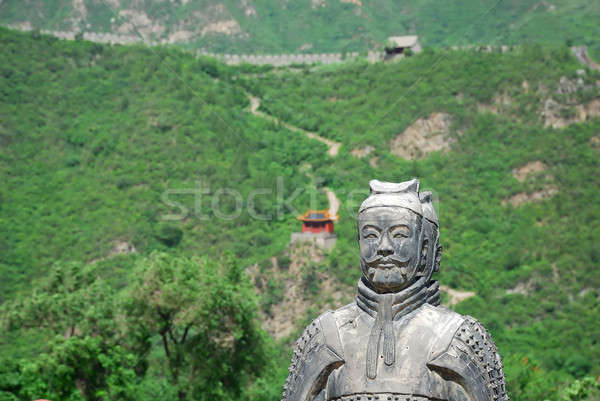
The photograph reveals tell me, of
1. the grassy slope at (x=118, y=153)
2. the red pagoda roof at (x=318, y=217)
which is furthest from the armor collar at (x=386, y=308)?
the red pagoda roof at (x=318, y=217)

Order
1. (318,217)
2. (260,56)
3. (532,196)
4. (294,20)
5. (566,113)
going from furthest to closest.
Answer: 1. (294,20)
2. (260,56)
3. (566,113)
4. (532,196)
5. (318,217)

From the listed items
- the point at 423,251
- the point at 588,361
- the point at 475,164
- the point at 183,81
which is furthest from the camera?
the point at 183,81

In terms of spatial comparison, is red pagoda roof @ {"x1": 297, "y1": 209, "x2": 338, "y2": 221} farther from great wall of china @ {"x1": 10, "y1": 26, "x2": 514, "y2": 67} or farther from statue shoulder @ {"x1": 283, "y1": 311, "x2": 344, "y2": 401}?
statue shoulder @ {"x1": 283, "y1": 311, "x2": 344, "y2": 401}

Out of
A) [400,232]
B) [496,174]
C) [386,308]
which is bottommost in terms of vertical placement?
[386,308]

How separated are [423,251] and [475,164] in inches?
1936

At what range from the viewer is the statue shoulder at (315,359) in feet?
25.0

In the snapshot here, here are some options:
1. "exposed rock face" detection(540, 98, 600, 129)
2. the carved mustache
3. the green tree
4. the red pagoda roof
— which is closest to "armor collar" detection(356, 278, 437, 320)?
the carved mustache

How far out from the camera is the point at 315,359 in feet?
25.2

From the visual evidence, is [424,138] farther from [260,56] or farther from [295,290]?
[260,56]

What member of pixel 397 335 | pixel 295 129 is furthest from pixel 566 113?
pixel 397 335

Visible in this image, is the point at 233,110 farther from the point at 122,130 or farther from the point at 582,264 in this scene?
the point at 582,264

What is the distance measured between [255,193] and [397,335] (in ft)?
157

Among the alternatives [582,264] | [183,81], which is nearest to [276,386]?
[582,264]

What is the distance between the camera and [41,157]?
5791 cm
